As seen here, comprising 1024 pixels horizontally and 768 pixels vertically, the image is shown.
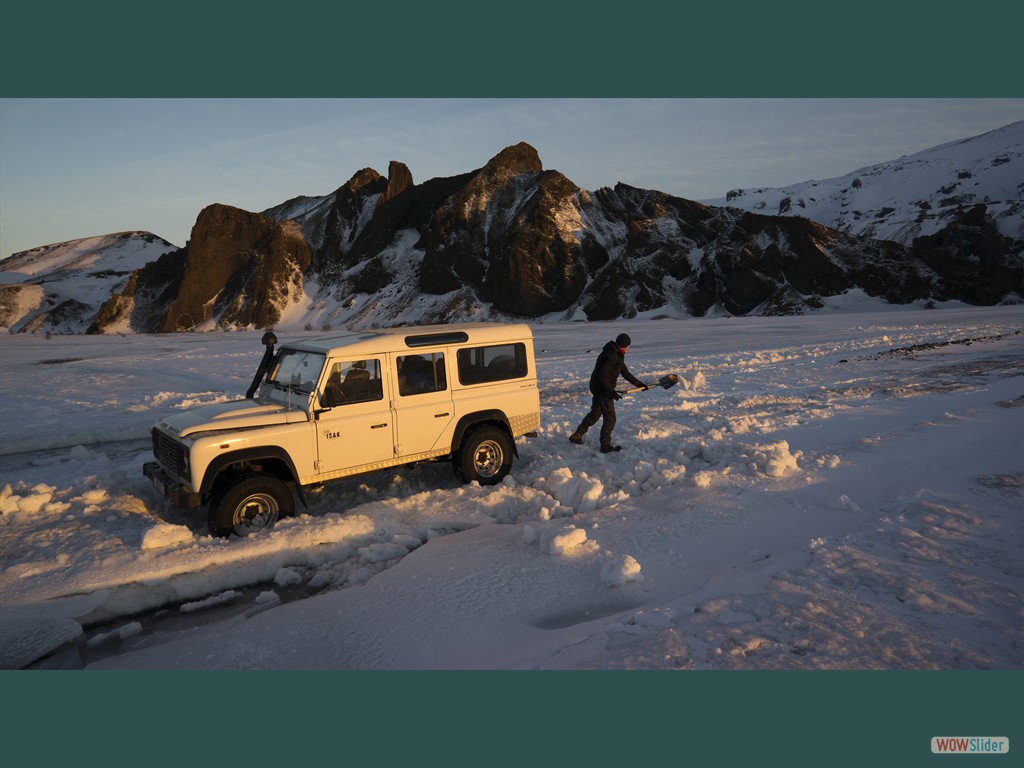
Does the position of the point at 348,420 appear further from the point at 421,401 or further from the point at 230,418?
the point at 230,418

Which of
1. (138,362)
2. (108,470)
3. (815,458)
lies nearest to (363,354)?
(108,470)

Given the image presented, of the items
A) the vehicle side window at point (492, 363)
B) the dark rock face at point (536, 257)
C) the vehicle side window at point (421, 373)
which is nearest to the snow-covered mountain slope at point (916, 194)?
the dark rock face at point (536, 257)

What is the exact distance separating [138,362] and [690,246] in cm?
7727

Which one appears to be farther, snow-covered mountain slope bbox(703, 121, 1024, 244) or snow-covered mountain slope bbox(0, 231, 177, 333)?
snow-covered mountain slope bbox(703, 121, 1024, 244)

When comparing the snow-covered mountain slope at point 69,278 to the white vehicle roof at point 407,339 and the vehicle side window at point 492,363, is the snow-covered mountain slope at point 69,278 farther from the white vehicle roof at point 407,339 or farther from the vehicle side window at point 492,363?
the vehicle side window at point 492,363

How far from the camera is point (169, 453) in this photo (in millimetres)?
7023

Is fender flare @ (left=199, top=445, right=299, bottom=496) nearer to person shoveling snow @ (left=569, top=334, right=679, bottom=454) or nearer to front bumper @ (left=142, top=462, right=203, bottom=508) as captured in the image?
front bumper @ (left=142, top=462, right=203, bottom=508)

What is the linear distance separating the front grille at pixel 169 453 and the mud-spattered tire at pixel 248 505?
525mm

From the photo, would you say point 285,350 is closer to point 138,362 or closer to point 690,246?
point 138,362

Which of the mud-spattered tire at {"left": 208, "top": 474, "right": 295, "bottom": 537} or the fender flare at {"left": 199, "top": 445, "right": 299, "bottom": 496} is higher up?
the fender flare at {"left": 199, "top": 445, "right": 299, "bottom": 496}

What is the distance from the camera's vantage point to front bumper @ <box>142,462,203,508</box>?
641 cm

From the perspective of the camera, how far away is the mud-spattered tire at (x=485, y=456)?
8.48m

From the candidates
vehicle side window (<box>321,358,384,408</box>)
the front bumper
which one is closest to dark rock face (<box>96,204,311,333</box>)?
the front bumper

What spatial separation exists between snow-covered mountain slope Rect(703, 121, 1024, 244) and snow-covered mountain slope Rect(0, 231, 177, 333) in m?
168
